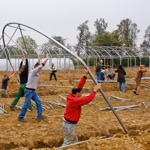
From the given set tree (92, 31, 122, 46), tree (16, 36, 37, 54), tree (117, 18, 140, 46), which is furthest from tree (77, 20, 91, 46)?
tree (16, 36, 37, 54)

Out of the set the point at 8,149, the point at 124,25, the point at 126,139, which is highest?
the point at 124,25

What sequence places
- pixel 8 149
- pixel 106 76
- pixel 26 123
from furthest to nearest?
pixel 106 76, pixel 26 123, pixel 8 149

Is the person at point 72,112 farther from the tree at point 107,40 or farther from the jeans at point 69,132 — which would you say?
the tree at point 107,40

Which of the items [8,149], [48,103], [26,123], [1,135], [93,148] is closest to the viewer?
[93,148]

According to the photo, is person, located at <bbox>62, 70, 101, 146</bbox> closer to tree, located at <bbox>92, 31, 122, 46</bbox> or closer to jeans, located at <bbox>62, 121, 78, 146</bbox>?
jeans, located at <bbox>62, 121, 78, 146</bbox>

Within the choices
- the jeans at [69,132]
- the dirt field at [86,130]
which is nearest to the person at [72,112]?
the jeans at [69,132]

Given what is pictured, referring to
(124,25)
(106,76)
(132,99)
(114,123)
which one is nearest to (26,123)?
(114,123)

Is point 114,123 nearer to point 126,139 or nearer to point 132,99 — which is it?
point 126,139

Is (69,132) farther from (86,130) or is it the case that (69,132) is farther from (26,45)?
(26,45)

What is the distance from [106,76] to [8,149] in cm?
1598

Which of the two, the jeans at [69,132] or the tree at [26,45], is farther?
the tree at [26,45]

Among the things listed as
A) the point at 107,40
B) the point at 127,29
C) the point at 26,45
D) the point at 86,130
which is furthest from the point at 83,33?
the point at 86,130

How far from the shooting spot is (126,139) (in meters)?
6.48

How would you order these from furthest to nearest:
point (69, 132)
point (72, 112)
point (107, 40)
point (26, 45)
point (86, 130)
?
point (107, 40)
point (26, 45)
point (86, 130)
point (69, 132)
point (72, 112)
